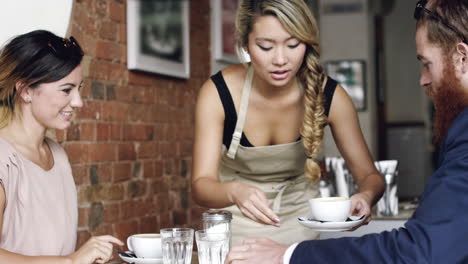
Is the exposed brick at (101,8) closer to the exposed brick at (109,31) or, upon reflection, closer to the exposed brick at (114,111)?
the exposed brick at (109,31)

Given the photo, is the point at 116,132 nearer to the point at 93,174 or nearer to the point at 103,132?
the point at 103,132

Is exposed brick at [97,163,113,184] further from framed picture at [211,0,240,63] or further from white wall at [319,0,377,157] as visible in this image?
white wall at [319,0,377,157]

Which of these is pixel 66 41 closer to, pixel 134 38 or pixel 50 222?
pixel 50 222

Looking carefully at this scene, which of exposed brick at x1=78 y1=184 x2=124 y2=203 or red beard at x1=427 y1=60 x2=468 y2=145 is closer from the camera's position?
red beard at x1=427 y1=60 x2=468 y2=145

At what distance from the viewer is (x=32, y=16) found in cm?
227

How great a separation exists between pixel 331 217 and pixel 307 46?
65cm

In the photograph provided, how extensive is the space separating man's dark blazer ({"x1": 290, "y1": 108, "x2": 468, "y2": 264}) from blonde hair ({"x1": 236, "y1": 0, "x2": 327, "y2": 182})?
73cm

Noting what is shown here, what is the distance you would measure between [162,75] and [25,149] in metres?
1.52

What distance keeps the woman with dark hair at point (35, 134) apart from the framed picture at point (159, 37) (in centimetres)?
106

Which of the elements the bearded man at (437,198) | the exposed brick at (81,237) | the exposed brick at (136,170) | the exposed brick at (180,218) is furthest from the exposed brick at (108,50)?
the bearded man at (437,198)

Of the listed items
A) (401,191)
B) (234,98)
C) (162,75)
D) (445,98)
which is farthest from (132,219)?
(401,191)

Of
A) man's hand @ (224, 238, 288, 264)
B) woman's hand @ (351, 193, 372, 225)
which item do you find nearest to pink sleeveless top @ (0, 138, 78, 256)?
man's hand @ (224, 238, 288, 264)

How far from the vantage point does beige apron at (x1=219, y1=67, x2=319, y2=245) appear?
220cm

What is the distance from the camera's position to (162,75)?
330 centimetres
